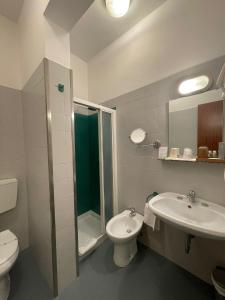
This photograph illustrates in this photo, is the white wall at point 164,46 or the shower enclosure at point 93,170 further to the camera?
the shower enclosure at point 93,170

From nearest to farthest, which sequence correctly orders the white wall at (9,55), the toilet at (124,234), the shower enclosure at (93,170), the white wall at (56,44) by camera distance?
the white wall at (56,44) < the toilet at (124,234) < the white wall at (9,55) < the shower enclosure at (93,170)

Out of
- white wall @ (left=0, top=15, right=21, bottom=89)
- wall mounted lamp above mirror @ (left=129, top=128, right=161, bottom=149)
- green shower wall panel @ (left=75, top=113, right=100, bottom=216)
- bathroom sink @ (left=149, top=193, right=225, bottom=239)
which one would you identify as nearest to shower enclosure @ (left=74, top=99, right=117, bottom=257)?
green shower wall panel @ (left=75, top=113, right=100, bottom=216)

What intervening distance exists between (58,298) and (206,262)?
1.35 m

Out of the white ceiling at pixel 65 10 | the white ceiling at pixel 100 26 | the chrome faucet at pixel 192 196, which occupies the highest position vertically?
the white ceiling at pixel 100 26

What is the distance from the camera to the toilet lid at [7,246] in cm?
116

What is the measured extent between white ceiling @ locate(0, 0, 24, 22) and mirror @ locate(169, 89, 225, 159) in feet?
6.00

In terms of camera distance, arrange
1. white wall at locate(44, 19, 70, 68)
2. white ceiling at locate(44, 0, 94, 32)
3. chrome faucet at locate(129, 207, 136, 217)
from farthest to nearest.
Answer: chrome faucet at locate(129, 207, 136, 217)
white wall at locate(44, 19, 70, 68)
white ceiling at locate(44, 0, 94, 32)

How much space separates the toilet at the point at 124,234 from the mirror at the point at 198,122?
96cm

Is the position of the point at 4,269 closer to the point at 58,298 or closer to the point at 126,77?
the point at 58,298

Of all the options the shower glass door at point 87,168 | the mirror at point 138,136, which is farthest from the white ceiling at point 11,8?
the mirror at point 138,136

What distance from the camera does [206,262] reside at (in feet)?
4.44

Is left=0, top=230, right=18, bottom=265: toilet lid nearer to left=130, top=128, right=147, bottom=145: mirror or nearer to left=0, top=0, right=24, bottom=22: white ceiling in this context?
left=130, top=128, right=147, bottom=145: mirror

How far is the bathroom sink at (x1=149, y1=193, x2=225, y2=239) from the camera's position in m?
0.96

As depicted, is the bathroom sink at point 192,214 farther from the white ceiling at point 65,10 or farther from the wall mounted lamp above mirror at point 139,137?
the white ceiling at point 65,10
